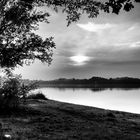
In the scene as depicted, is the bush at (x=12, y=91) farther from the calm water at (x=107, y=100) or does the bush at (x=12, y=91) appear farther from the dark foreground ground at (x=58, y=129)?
the calm water at (x=107, y=100)

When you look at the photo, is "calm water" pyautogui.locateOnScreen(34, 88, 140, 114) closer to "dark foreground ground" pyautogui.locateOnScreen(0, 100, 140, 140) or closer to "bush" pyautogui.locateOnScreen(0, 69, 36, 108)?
"bush" pyautogui.locateOnScreen(0, 69, 36, 108)

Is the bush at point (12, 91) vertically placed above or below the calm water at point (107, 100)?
above

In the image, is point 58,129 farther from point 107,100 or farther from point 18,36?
point 107,100

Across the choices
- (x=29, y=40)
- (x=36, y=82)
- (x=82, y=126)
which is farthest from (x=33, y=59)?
(x=82, y=126)

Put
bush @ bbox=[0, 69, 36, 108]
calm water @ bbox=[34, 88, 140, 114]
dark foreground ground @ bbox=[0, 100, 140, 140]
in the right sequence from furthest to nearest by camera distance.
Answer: calm water @ bbox=[34, 88, 140, 114]
bush @ bbox=[0, 69, 36, 108]
dark foreground ground @ bbox=[0, 100, 140, 140]

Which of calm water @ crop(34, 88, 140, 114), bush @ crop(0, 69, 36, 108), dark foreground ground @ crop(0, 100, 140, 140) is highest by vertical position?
bush @ crop(0, 69, 36, 108)

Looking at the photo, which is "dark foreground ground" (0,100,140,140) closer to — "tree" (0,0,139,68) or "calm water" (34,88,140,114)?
"tree" (0,0,139,68)

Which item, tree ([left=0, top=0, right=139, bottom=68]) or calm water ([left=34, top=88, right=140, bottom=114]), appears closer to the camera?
tree ([left=0, top=0, right=139, bottom=68])

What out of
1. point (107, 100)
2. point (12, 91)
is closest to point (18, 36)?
point (12, 91)

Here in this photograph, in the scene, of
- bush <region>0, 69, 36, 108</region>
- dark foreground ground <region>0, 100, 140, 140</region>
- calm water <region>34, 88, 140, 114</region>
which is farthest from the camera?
calm water <region>34, 88, 140, 114</region>

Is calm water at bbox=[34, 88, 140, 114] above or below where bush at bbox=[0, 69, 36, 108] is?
below

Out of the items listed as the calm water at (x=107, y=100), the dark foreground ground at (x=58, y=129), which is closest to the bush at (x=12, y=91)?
the dark foreground ground at (x=58, y=129)

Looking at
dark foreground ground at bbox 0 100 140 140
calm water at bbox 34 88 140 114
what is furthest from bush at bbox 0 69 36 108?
calm water at bbox 34 88 140 114

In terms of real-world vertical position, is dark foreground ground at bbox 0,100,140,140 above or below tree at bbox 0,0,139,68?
below
